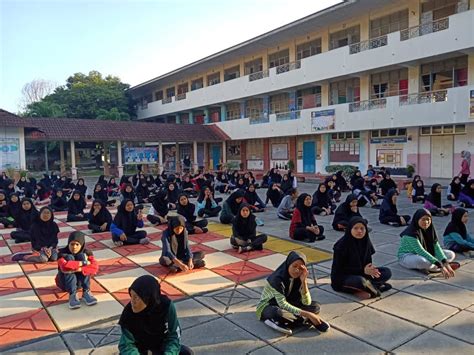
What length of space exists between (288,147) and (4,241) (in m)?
20.8

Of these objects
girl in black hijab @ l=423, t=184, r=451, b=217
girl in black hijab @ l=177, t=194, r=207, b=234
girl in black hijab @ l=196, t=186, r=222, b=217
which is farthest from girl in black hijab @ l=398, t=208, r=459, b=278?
girl in black hijab @ l=196, t=186, r=222, b=217

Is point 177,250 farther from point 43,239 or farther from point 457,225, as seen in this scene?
point 457,225

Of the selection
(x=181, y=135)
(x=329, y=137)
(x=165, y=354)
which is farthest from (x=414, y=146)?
(x=165, y=354)

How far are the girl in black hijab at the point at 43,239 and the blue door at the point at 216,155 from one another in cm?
2662

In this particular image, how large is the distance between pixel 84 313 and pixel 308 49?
23.2m

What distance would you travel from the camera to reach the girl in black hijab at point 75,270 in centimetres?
455

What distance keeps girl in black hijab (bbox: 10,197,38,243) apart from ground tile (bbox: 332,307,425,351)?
6.40 m

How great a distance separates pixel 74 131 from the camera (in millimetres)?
24391

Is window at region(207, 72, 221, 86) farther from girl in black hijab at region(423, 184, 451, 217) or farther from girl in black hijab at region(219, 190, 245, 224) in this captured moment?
girl in black hijab at region(423, 184, 451, 217)

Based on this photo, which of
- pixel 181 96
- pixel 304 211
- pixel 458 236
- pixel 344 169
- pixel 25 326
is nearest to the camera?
pixel 25 326

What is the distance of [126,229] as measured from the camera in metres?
7.47

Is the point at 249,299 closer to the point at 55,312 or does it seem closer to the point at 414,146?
the point at 55,312

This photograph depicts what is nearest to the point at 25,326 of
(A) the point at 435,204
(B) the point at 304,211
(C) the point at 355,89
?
(B) the point at 304,211

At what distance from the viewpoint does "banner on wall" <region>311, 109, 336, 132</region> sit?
868 inches
